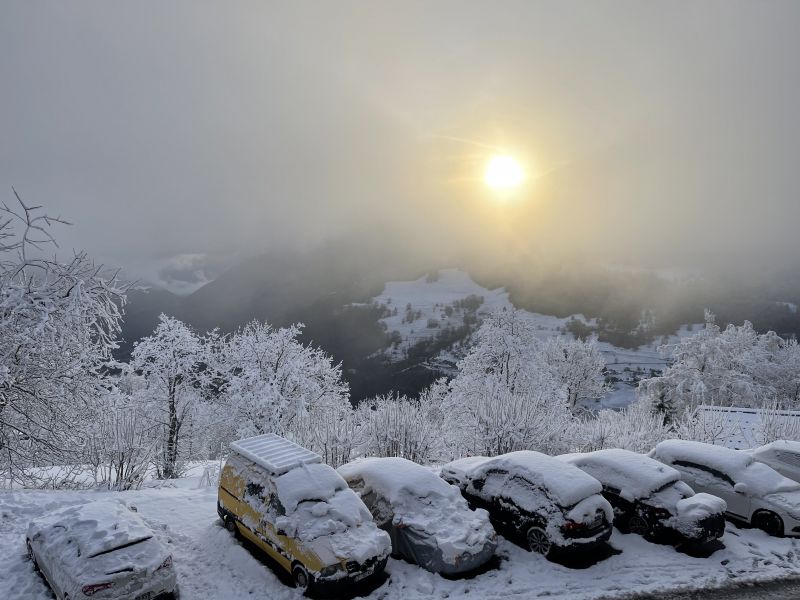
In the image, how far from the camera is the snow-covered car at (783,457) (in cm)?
1334

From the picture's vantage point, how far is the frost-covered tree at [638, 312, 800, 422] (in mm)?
43375

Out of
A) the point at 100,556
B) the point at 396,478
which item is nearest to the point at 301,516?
the point at 396,478

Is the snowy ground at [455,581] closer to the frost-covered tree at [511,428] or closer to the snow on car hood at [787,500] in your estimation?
the snow on car hood at [787,500]

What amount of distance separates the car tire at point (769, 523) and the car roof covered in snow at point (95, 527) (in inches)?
552

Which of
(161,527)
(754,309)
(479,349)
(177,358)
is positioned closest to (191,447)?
(177,358)

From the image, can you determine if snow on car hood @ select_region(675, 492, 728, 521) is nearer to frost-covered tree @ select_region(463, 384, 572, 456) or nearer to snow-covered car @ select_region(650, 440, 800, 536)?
snow-covered car @ select_region(650, 440, 800, 536)

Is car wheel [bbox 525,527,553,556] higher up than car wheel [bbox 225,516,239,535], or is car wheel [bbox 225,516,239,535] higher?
car wheel [bbox 525,527,553,556]

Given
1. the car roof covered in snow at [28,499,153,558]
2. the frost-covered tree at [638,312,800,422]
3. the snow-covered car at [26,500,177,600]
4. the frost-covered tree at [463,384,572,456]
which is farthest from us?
the frost-covered tree at [638,312,800,422]

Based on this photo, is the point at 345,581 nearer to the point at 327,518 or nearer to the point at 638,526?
the point at 327,518

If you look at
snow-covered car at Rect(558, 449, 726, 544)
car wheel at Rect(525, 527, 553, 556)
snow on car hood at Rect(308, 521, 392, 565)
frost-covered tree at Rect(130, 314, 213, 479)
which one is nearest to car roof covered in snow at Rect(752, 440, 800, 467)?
snow-covered car at Rect(558, 449, 726, 544)

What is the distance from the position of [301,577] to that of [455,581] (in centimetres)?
304

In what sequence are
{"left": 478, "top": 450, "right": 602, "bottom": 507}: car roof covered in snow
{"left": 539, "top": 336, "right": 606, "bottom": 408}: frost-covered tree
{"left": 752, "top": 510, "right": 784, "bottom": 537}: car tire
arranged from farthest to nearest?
1. {"left": 539, "top": 336, "right": 606, "bottom": 408}: frost-covered tree
2. {"left": 752, "top": 510, "right": 784, "bottom": 537}: car tire
3. {"left": 478, "top": 450, "right": 602, "bottom": 507}: car roof covered in snow

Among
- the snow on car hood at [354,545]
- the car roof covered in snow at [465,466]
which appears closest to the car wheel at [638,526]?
the car roof covered in snow at [465,466]

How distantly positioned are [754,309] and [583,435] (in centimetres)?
20356
